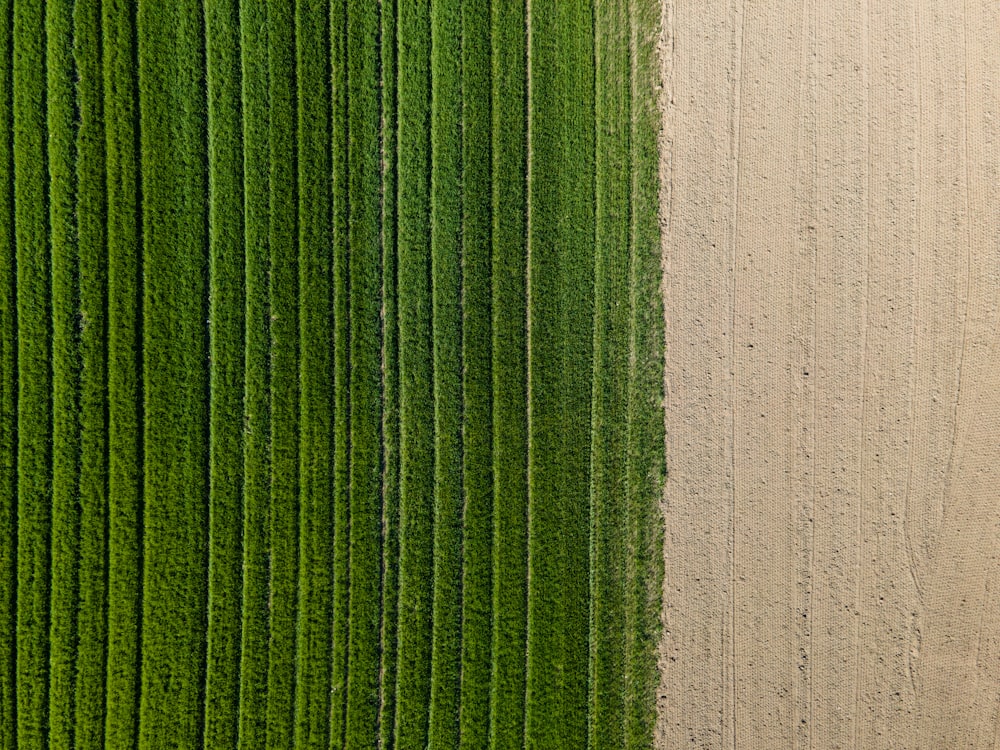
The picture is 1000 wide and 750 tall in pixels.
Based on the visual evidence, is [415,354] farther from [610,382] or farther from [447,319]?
[610,382]

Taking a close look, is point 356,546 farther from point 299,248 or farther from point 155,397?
point 299,248

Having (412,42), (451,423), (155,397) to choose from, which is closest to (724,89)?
(412,42)

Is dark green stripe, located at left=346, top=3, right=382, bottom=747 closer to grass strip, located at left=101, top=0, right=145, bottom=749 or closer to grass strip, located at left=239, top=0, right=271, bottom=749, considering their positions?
grass strip, located at left=239, top=0, right=271, bottom=749

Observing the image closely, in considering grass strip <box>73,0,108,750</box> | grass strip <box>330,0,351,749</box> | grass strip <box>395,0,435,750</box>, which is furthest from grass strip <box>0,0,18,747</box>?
grass strip <box>395,0,435,750</box>

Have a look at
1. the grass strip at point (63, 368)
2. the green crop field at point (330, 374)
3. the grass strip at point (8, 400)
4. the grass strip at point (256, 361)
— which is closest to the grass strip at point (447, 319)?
the green crop field at point (330, 374)

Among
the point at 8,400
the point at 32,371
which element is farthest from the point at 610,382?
the point at 8,400

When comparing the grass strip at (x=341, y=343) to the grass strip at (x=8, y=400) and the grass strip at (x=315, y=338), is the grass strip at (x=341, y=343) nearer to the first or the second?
the grass strip at (x=315, y=338)

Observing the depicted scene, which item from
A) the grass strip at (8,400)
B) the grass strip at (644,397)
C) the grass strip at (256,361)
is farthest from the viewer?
the grass strip at (644,397)
